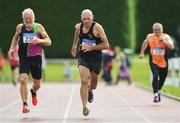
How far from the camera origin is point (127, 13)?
2211 inches

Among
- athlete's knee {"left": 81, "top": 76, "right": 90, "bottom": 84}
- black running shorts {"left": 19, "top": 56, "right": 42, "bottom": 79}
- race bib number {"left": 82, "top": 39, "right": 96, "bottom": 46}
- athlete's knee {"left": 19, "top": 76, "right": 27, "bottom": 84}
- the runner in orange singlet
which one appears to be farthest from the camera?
the runner in orange singlet

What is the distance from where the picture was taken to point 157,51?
19734 millimetres

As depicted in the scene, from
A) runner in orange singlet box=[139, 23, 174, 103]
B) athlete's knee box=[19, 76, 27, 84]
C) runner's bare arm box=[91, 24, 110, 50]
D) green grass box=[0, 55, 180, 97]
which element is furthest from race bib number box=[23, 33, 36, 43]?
green grass box=[0, 55, 180, 97]

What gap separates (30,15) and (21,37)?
0.52 metres

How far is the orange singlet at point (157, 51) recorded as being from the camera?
19641mm

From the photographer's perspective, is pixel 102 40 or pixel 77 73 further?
pixel 77 73

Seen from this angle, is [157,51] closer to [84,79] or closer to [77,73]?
[84,79]

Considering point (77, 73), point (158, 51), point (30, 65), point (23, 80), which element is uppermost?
point (30, 65)

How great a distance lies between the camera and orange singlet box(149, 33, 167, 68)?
19.6m

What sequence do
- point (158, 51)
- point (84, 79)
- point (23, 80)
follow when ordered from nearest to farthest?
point (84, 79)
point (23, 80)
point (158, 51)

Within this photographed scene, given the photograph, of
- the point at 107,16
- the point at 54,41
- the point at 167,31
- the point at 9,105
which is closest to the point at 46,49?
the point at 54,41

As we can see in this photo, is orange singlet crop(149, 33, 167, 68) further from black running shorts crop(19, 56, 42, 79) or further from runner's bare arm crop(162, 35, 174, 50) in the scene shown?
black running shorts crop(19, 56, 42, 79)

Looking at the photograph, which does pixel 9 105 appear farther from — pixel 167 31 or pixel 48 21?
pixel 167 31

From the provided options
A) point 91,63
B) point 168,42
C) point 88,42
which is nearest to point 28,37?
point 88,42
